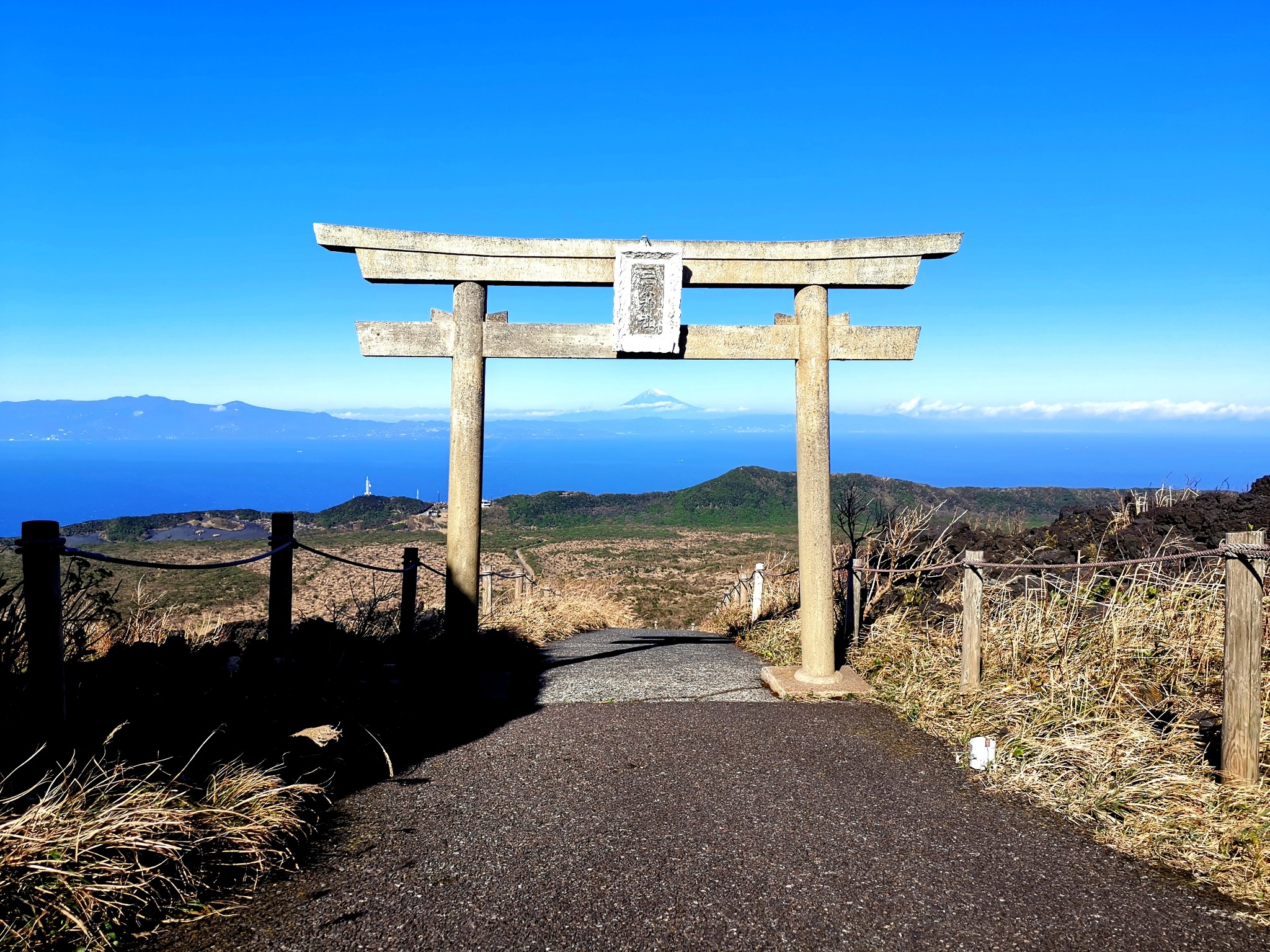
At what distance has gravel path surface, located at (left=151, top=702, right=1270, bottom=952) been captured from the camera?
2971mm

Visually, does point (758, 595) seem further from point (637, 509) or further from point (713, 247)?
point (637, 509)

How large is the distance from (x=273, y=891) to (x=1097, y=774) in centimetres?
413

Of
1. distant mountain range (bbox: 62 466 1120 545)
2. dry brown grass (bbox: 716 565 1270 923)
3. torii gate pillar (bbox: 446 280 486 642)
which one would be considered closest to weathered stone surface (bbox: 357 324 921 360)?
torii gate pillar (bbox: 446 280 486 642)

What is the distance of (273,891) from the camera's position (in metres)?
3.20

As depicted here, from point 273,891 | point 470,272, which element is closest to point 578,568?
point 470,272

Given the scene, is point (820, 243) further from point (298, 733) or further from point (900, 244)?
point (298, 733)

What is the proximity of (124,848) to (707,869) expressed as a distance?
2.32 metres

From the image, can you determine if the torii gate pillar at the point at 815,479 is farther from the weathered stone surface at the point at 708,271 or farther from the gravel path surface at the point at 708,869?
the gravel path surface at the point at 708,869

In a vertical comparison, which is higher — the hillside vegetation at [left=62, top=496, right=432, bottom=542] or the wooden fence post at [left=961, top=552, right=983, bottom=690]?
the wooden fence post at [left=961, top=552, right=983, bottom=690]

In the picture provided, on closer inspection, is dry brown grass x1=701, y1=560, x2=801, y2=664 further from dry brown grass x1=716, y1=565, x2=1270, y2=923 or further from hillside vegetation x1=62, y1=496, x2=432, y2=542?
hillside vegetation x1=62, y1=496, x2=432, y2=542

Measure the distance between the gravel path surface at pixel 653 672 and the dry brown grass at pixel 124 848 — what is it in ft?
10.4

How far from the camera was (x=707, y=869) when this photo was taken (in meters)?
3.47

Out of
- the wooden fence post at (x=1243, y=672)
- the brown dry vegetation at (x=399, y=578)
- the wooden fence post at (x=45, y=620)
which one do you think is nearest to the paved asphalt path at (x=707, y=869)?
the wooden fence post at (x=1243, y=672)

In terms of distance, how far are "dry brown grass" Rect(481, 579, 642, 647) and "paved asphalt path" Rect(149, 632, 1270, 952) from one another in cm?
577
